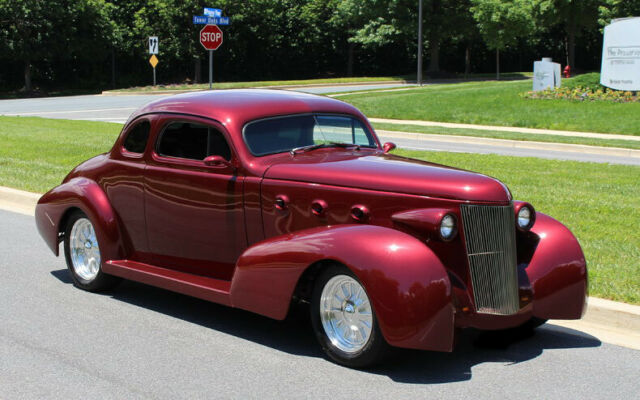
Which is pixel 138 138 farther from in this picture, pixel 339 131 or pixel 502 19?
pixel 502 19

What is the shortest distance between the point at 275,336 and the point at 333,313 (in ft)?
2.75

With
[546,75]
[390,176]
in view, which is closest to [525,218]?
[390,176]

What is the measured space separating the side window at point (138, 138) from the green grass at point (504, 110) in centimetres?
1788

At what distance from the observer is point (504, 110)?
90.2 feet

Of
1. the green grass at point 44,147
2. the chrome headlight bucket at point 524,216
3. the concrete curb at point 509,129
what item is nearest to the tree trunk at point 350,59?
the concrete curb at point 509,129

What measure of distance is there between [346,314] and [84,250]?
9.76ft

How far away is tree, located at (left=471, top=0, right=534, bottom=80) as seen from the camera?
49969 mm

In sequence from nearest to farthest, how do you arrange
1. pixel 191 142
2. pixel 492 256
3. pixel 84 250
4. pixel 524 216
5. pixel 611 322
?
pixel 492 256, pixel 524 216, pixel 611 322, pixel 191 142, pixel 84 250

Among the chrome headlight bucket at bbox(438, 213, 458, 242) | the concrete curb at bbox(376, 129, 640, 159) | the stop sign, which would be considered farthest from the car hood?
the stop sign

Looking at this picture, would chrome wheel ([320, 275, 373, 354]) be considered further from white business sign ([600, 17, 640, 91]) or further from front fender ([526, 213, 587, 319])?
white business sign ([600, 17, 640, 91])

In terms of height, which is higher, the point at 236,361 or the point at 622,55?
the point at 622,55

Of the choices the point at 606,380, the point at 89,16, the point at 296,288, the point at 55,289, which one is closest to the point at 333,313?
the point at 296,288

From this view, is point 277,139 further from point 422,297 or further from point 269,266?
point 422,297

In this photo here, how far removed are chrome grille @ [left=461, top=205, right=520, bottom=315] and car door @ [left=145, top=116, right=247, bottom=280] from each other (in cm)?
170
